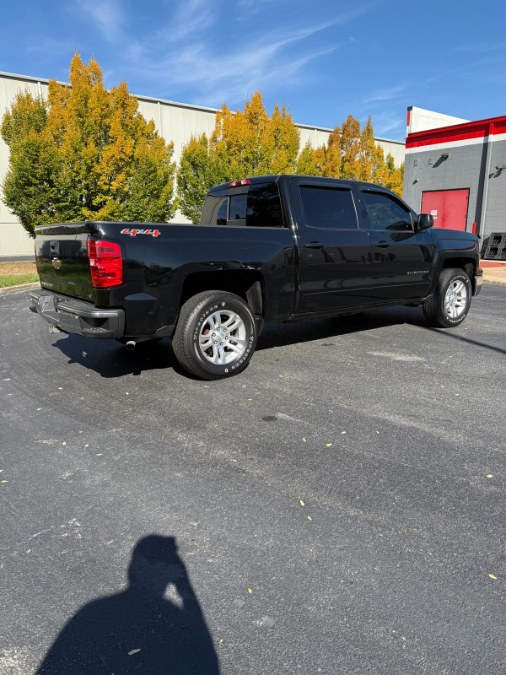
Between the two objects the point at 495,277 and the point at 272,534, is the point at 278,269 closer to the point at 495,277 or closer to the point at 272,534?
the point at 272,534

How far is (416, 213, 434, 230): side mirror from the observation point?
20.7 feet

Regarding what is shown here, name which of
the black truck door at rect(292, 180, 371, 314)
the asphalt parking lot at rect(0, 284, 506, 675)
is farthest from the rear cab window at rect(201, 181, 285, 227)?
the asphalt parking lot at rect(0, 284, 506, 675)

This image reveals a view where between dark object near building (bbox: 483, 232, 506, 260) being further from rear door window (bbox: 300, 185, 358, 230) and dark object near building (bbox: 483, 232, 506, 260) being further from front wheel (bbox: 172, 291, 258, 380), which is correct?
front wheel (bbox: 172, 291, 258, 380)

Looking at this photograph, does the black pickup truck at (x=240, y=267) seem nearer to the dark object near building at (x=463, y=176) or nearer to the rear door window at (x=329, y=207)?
the rear door window at (x=329, y=207)

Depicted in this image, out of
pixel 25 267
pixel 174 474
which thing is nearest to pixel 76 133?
pixel 25 267

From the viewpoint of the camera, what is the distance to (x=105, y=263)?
4.09 meters

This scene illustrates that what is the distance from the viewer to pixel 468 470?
3.04 m

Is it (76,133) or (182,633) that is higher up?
(76,133)

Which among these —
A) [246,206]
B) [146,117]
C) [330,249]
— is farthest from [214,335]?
[146,117]

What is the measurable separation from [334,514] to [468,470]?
0.99m

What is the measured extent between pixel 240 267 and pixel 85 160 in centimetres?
1375

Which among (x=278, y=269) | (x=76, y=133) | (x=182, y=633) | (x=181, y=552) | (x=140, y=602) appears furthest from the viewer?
(x=76, y=133)

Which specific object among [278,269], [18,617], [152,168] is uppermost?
[152,168]

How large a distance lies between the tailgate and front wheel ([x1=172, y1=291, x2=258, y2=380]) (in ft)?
2.93
